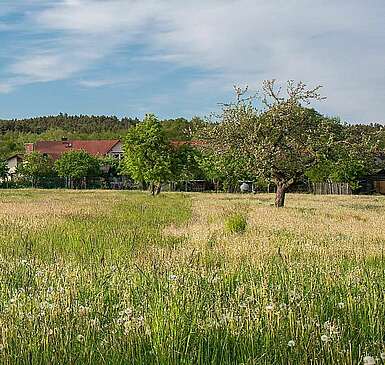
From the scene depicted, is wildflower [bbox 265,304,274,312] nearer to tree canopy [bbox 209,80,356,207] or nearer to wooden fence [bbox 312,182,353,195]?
tree canopy [bbox 209,80,356,207]

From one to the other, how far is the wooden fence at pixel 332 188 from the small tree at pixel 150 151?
107 ft

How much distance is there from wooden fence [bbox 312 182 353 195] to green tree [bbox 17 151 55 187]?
42.2 metres

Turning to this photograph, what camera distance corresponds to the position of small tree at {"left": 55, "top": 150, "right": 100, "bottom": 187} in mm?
95875

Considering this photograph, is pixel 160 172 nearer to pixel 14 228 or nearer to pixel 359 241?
pixel 14 228

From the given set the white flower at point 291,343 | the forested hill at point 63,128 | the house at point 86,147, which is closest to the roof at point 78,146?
the house at point 86,147

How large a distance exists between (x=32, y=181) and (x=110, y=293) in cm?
9155

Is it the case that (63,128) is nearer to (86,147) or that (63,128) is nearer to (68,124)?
(68,124)

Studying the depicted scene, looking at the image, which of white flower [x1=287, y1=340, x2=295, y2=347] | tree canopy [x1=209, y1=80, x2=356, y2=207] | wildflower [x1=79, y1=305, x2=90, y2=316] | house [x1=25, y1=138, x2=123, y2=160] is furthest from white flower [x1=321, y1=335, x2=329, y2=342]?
house [x1=25, y1=138, x2=123, y2=160]

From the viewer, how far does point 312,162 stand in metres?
35.4

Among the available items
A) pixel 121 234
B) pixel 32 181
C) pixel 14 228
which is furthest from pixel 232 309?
pixel 32 181

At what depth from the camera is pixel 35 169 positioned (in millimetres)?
96875

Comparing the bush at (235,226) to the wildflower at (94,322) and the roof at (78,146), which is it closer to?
the wildflower at (94,322)

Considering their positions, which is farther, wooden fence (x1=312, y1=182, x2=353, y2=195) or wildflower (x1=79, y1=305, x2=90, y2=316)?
wooden fence (x1=312, y1=182, x2=353, y2=195)

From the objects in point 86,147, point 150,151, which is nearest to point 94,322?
point 150,151
